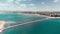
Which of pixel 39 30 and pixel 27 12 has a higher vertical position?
pixel 27 12

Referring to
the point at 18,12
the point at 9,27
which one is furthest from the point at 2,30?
the point at 18,12

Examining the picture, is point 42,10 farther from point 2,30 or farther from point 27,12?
point 2,30

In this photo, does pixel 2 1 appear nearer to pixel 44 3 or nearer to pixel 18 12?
pixel 18 12

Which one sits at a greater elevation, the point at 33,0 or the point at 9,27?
the point at 33,0

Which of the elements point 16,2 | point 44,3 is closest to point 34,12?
point 44,3

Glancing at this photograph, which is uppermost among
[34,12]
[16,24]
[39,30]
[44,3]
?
[44,3]
